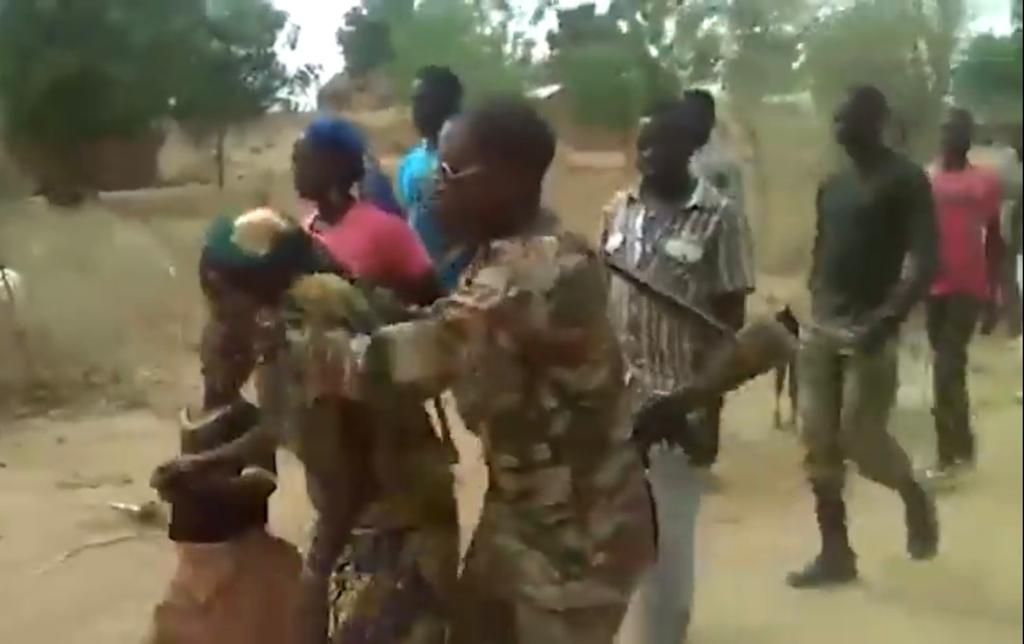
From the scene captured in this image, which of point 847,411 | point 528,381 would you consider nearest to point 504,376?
point 528,381

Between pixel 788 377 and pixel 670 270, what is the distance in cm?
13

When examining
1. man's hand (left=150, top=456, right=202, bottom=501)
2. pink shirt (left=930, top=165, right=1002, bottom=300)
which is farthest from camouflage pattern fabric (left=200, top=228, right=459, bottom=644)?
pink shirt (left=930, top=165, right=1002, bottom=300)

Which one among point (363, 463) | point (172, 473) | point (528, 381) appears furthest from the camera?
point (172, 473)

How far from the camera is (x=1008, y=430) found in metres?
1.18

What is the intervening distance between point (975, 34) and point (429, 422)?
1.71 ft

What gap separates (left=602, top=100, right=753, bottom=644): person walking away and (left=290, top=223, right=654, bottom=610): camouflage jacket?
131mm

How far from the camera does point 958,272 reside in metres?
1.21

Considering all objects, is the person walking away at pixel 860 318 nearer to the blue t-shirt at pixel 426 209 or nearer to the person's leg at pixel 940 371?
the person's leg at pixel 940 371

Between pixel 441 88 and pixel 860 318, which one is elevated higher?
pixel 441 88

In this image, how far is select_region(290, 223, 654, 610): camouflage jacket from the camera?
3.55 feet

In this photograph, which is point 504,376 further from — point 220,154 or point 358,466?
point 220,154

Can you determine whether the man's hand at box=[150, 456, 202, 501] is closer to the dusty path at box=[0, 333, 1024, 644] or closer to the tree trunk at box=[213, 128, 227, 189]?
the dusty path at box=[0, 333, 1024, 644]

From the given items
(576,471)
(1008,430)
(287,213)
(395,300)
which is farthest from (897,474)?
(287,213)

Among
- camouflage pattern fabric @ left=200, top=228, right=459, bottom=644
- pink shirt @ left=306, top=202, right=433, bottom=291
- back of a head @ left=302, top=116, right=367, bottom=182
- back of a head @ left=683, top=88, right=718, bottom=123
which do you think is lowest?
camouflage pattern fabric @ left=200, top=228, right=459, bottom=644
